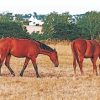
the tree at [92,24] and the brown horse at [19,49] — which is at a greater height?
the brown horse at [19,49]

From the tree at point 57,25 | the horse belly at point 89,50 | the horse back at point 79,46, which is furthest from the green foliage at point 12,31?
the horse back at point 79,46

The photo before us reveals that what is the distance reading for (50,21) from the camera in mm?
94625

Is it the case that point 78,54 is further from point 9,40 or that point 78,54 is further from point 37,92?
point 37,92

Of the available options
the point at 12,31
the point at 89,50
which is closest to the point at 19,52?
the point at 89,50

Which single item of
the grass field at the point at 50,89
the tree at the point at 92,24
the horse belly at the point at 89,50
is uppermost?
the horse belly at the point at 89,50

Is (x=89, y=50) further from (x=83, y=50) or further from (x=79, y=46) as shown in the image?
(x=79, y=46)

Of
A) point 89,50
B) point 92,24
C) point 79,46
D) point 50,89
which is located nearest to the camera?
point 50,89

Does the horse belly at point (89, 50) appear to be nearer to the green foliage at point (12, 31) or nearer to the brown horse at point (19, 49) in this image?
the brown horse at point (19, 49)

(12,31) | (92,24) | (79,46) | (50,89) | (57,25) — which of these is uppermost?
(79,46)

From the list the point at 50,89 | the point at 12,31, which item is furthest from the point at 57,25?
the point at 50,89

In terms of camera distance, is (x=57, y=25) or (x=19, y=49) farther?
(x=57, y=25)

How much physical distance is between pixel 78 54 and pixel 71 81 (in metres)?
3.33

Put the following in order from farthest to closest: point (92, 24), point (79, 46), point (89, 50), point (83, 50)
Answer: point (92, 24) < point (89, 50) < point (83, 50) < point (79, 46)

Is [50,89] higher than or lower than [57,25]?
higher
